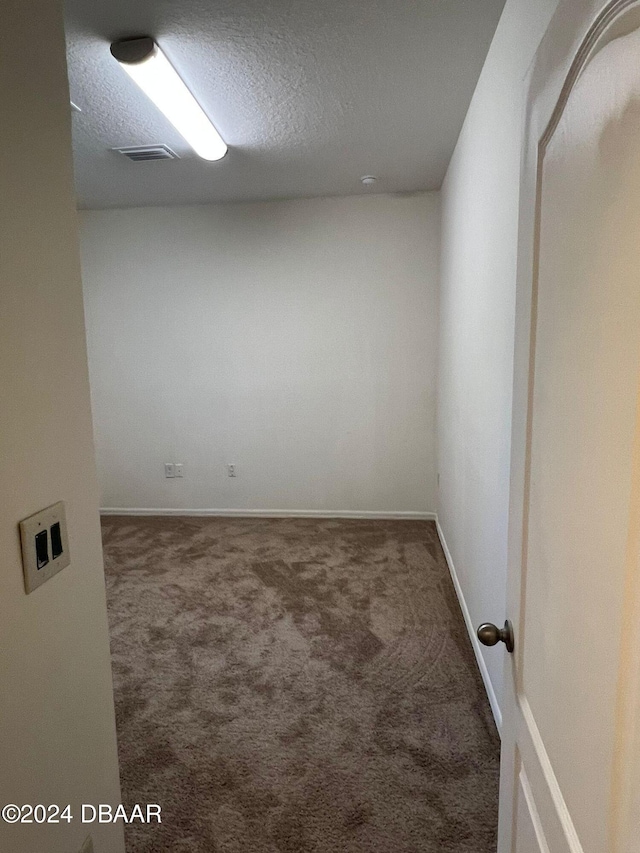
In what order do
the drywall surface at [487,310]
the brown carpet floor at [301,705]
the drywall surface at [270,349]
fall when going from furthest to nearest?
the drywall surface at [270,349] → the drywall surface at [487,310] → the brown carpet floor at [301,705]

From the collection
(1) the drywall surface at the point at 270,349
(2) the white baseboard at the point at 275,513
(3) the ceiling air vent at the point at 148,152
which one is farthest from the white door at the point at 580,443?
(2) the white baseboard at the point at 275,513

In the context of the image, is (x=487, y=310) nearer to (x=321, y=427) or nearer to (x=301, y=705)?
(x=301, y=705)

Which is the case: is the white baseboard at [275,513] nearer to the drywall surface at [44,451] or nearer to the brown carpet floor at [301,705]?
the brown carpet floor at [301,705]

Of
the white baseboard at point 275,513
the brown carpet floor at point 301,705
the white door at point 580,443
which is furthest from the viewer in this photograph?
the white baseboard at point 275,513

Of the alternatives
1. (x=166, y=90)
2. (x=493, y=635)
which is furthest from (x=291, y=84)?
(x=493, y=635)

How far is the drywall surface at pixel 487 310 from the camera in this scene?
1.77 metres

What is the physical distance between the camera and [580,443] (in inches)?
27.2

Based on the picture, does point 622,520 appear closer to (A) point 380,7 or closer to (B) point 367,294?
(A) point 380,7

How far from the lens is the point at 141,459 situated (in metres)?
4.69

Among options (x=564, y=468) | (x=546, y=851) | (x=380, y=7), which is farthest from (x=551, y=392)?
(x=380, y=7)

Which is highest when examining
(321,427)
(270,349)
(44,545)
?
(270,349)

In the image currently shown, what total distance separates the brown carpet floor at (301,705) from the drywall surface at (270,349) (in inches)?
36.6

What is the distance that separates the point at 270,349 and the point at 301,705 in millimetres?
2889

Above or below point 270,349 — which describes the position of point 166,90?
above
